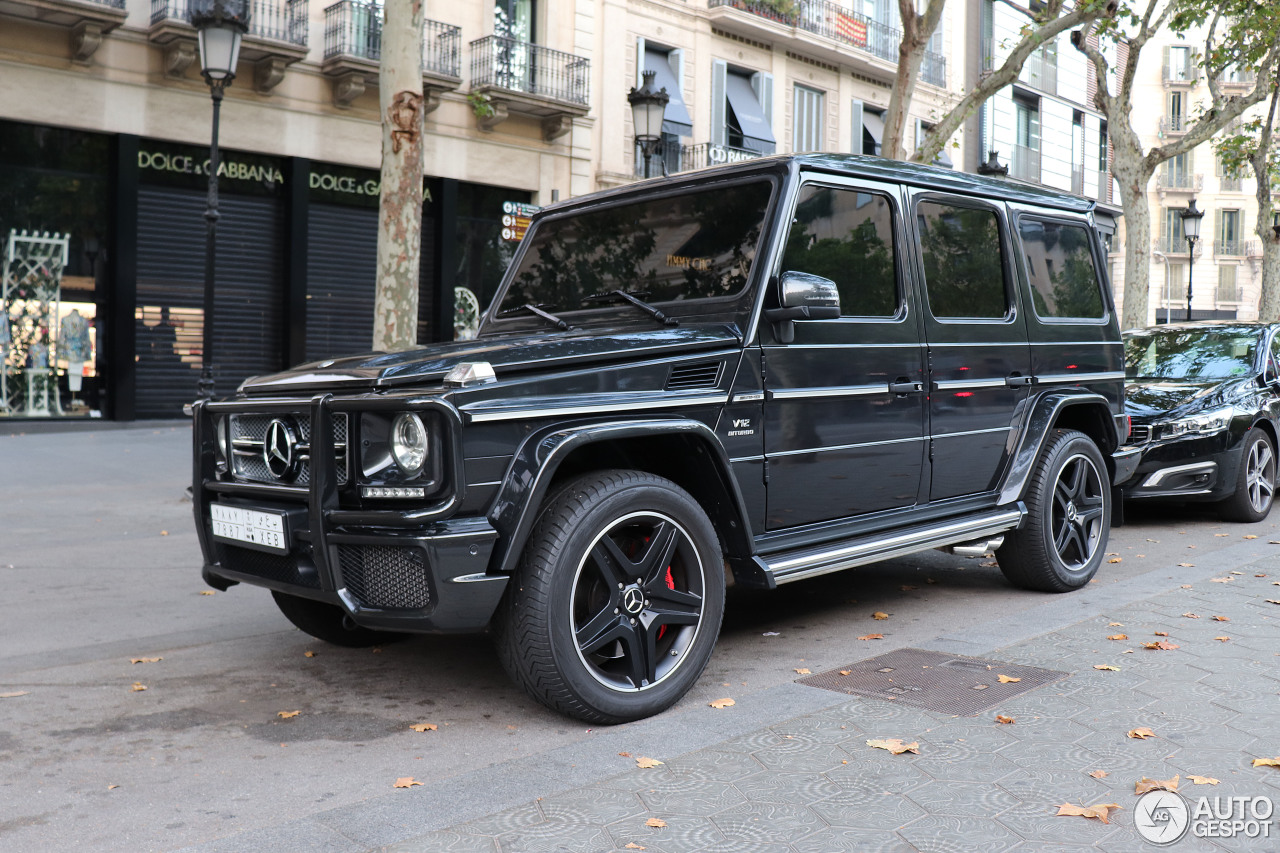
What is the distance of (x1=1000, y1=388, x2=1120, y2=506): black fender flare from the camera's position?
5695 mm

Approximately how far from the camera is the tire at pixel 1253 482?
28.5ft

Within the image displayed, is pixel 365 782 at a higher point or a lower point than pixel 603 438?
Answer: lower

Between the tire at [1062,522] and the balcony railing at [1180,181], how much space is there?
54.7m

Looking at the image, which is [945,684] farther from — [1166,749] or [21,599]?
[21,599]

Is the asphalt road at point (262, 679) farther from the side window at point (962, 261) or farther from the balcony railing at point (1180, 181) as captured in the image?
the balcony railing at point (1180, 181)

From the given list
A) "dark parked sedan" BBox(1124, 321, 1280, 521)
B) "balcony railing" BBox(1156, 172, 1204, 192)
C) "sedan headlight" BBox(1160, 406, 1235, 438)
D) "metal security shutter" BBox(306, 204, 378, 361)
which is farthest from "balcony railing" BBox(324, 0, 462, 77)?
"balcony railing" BBox(1156, 172, 1204, 192)

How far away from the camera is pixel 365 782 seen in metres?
3.41

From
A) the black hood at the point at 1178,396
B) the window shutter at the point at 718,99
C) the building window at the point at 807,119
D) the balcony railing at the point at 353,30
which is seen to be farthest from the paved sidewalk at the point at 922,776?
the building window at the point at 807,119

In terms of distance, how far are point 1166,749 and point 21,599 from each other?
570cm

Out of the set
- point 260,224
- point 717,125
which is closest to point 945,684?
point 260,224

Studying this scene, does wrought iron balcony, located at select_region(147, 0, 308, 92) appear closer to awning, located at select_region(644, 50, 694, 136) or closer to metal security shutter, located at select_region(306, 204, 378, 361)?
metal security shutter, located at select_region(306, 204, 378, 361)

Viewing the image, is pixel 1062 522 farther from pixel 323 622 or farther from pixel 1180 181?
pixel 1180 181

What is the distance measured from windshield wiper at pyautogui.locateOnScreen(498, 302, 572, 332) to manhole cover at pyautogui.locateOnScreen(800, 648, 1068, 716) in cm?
178

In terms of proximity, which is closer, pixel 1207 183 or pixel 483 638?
pixel 483 638
